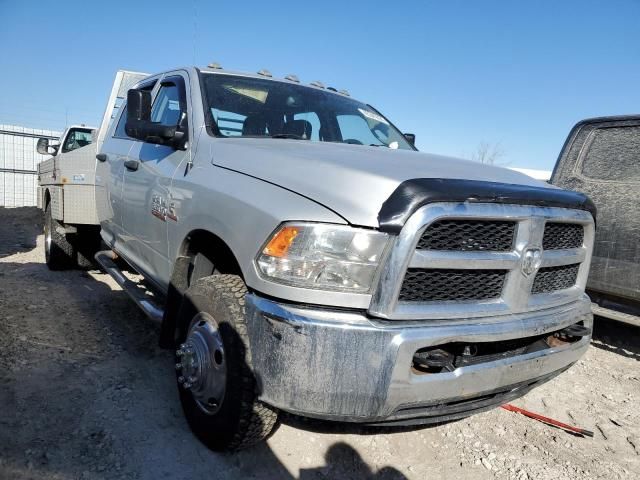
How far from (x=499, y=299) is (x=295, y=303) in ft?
3.05

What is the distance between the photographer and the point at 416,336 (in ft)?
6.01

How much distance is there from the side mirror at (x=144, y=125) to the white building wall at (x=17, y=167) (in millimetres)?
12931

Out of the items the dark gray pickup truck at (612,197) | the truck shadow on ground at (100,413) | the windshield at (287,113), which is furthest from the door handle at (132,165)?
the dark gray pickup truck at (612,197)

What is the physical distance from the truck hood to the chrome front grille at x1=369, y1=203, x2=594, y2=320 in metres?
0.20

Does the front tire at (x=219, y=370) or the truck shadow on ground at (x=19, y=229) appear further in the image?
the truck shadow on ground at (x=19, y=229)

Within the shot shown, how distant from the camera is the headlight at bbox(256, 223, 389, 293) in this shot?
185 centimetres

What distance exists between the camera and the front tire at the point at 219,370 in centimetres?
212

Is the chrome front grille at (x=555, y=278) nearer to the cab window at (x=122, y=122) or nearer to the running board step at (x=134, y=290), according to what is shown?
the running board step at (x=134, y=290)

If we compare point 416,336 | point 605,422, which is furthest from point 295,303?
point 605,422

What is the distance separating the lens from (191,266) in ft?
9.38

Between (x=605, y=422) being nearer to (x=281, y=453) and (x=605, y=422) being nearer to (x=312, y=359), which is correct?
(x=281, y=453)

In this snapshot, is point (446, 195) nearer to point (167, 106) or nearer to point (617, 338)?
point (167, 106)

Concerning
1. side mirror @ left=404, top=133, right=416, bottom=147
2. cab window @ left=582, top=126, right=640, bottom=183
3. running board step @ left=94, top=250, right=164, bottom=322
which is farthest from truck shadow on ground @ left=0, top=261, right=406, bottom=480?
cab window @ left=582, top=126, right=640, bottom=183

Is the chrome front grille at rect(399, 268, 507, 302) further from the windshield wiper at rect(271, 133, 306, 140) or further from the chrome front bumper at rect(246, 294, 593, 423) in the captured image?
the windshield wiper at rect(271, 133, 306, 140)
